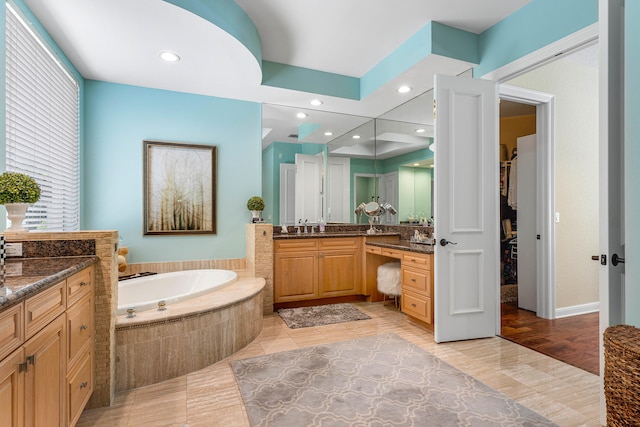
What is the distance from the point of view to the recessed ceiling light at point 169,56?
282 cm

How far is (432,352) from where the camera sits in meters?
2.67

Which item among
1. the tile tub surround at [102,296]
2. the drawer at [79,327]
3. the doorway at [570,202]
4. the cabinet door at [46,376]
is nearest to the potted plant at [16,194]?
the tile tub surround at [102,296]

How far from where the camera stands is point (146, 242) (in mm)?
3645

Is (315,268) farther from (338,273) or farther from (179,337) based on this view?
(179,337)

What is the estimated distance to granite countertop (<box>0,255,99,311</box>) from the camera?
1.03 meters

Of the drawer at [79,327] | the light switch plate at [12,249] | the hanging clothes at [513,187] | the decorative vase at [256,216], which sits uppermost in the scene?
the hanging clothes at [513,187]

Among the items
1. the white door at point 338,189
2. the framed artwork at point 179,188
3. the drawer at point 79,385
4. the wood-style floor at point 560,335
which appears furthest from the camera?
the white door at point 338,189

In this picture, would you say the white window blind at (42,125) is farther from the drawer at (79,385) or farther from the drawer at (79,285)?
the drawer at (79,385)

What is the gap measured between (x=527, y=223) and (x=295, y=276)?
9.01ft

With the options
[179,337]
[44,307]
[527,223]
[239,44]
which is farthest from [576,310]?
[44,307]

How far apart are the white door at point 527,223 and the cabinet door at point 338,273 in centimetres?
193

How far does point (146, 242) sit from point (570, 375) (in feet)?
13.0

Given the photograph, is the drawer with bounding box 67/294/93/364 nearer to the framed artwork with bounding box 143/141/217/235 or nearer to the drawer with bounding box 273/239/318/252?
the framed artwork with bounding box 143/141/217/235

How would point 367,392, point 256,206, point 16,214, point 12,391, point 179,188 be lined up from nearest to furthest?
point 12,391
point 16,214
point 367,392
point 179,188
point 256,206
